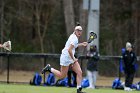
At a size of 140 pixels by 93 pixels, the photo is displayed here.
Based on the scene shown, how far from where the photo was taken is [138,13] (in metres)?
43.9

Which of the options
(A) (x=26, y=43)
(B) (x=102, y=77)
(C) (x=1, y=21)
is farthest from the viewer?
(A) (x=26, y=43)

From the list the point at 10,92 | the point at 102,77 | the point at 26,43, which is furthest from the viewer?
the point at 26,43

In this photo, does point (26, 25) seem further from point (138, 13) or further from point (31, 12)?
point (138, 13)

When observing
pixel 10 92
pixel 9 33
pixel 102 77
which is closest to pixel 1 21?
pixel 9 33

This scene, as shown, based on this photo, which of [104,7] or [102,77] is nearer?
[102,77]

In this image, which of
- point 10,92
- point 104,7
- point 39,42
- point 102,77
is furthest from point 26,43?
point 10,92

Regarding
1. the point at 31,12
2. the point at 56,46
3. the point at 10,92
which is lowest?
the point at 10,92

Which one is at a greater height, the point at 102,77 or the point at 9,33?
the point at 9,33

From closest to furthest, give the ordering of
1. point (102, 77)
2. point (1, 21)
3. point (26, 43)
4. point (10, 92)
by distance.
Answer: point (10, 92)
point (102, 77)
point (1, 21)
point (26, 43)

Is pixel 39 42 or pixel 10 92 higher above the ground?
pixel 39 42

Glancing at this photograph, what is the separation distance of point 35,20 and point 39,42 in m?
1.82

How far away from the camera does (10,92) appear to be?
17516mm

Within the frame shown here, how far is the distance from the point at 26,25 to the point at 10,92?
3014cm

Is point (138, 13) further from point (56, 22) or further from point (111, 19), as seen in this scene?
point (56, 22)
